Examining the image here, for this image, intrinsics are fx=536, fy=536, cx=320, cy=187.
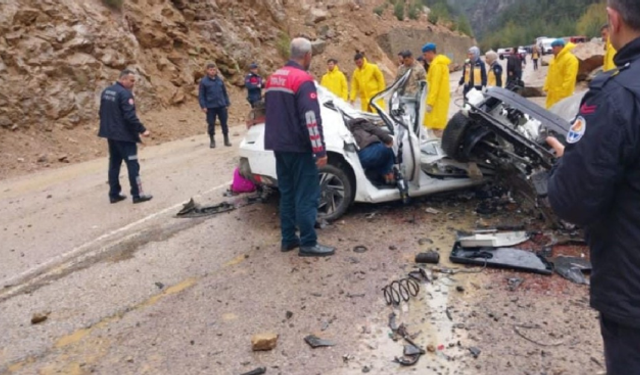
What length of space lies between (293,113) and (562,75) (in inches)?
236

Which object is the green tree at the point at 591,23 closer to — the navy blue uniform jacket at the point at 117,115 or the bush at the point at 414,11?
the bush at the point at 414,11

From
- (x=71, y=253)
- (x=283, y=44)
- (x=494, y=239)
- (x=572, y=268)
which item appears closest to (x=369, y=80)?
(x=494, y=239)

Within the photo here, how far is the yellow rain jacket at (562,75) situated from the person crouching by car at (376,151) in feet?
14.9

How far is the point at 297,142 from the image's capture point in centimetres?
473

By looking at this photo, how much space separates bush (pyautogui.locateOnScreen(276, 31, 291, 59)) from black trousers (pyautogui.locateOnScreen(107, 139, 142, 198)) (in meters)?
15.0

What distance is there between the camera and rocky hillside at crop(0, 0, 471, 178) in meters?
12.0

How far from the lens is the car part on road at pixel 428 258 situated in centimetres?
456

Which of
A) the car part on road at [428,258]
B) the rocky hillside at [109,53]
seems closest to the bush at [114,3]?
the rocky hillside at [109,53]

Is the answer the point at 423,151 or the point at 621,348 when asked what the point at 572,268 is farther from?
the point at 621,348

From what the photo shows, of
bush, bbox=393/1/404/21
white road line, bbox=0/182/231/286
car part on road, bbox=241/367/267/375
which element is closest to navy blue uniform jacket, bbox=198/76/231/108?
white road line, bbox=0/182/231/286

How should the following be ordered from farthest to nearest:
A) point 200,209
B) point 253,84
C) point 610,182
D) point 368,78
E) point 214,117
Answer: point 253,84, point 214,117, point 368,78, point 200,209, point 610,182

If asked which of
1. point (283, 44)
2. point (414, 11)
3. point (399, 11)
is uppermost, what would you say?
point (414, 11)

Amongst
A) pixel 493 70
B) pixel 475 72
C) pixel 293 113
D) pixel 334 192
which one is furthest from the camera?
pixel 493 70

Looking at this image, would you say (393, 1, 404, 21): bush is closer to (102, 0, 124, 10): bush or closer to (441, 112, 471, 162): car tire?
(102, 0, 124, 10): bush
